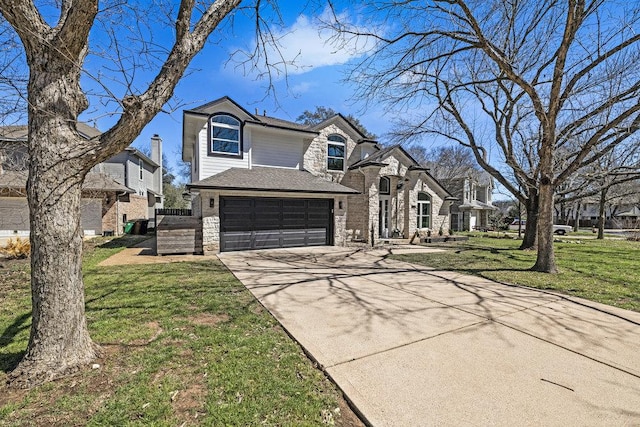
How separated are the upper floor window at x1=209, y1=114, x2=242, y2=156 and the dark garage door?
2.71 meters

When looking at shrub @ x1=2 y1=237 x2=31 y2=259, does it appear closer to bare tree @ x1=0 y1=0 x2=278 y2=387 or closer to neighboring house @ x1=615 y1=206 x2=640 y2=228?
bare tree @ x1=0 y1=0 x2=278 y2=387

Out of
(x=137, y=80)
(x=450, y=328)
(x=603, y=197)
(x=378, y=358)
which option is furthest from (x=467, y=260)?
(x=603, y=197)

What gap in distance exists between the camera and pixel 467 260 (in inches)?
409

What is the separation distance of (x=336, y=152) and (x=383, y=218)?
4973 millimetres

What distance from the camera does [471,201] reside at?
104ft

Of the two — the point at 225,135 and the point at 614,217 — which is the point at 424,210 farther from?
the point at 614,217

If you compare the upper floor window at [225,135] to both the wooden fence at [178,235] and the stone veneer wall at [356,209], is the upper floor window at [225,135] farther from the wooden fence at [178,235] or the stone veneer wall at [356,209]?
the stone veneer wall at [356,209]

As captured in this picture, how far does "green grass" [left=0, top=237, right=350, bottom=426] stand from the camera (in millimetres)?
2365

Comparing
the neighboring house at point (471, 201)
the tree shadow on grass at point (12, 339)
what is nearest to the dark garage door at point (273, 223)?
the tree shadow on grass at point (12, 339)

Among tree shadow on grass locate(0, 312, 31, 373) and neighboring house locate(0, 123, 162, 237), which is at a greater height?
neighboring house locate(0, 123, 162, 237)

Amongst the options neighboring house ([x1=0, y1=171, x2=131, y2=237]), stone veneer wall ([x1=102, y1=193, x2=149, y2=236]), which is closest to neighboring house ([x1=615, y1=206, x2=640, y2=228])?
stone veneer wall ([x1=102, y1=193, x2=149, y2=236])

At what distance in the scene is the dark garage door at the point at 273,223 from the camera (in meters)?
11.7

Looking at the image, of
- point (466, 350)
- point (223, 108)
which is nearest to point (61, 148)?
point (466, 350)

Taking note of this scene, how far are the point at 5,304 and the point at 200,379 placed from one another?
503 centimetres
